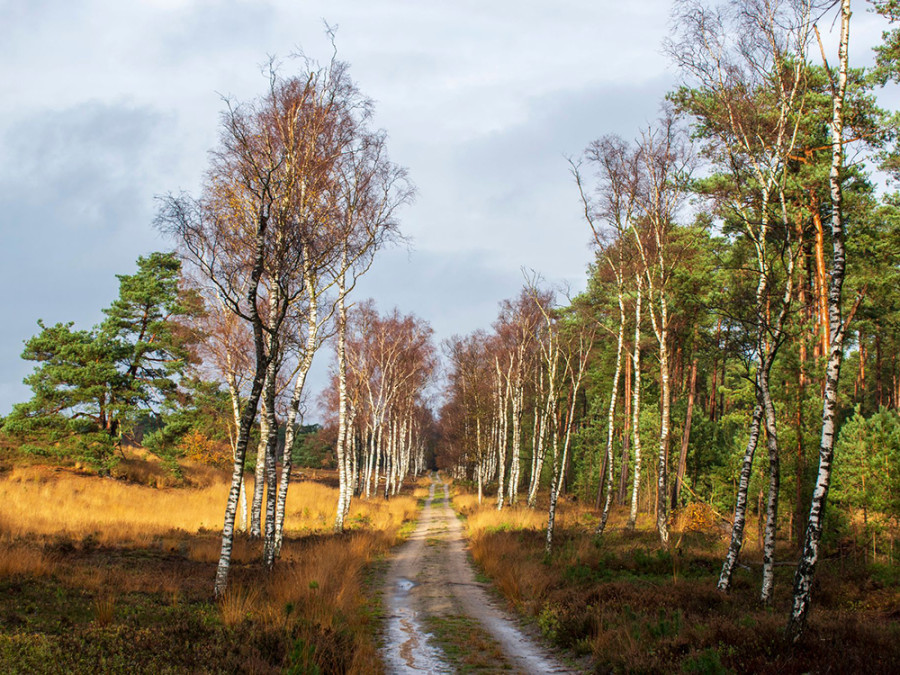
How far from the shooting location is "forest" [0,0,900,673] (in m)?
7.22

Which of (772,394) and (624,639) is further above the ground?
(772,394)

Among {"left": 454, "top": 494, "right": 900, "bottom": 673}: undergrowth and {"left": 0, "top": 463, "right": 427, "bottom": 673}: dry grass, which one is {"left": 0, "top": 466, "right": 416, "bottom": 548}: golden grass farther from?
{"left": 454, "top": 494, "right": 900, "bottom": 673}: undergrowth

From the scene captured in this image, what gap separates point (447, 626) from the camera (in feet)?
33.9

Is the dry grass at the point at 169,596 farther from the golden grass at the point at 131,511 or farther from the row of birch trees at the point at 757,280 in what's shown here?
the row of birch trees at the point at 757,280

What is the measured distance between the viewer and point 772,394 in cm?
1455

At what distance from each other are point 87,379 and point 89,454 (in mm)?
3676

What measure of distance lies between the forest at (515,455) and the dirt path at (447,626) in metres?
0.11

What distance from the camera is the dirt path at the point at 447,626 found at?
816 centimetres

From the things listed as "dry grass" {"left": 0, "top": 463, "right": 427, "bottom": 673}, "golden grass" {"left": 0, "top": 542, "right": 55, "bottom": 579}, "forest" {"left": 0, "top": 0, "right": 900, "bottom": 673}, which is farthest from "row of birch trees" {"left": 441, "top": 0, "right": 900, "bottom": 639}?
"golden grass" {"left": 0, "top": 542, "right": 55, "bottom": 579}

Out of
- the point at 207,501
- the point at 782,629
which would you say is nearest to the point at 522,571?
the point at 782,629

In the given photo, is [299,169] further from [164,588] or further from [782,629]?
[782,629]

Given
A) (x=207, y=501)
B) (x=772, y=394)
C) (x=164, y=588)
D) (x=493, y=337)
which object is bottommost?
(x=207, y=501)

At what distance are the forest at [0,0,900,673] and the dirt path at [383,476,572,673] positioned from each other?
0.11m

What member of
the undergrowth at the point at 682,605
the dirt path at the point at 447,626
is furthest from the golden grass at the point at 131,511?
the undergrowth at the point at 682,605
